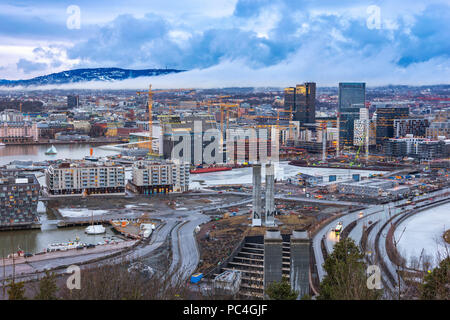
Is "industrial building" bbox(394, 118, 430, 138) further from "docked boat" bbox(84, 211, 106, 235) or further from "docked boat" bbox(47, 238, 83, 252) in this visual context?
"docked boat" bbox(47, 238, 83, 252)

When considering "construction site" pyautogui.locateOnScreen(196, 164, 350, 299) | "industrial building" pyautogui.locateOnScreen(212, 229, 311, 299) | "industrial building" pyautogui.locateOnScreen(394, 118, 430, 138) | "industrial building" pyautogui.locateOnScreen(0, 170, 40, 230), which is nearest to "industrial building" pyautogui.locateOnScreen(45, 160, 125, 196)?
"industrial building" pyautogui.locateOnScreen(0, 170, 40, 230)

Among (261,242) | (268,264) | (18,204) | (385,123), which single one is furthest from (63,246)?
(385,123)

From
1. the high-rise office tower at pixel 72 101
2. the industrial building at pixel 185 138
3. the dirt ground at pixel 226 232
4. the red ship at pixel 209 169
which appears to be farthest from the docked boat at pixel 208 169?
the high-rise office tower at pixel 72 101

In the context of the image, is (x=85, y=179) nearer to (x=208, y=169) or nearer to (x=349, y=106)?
(x=208, y=169)

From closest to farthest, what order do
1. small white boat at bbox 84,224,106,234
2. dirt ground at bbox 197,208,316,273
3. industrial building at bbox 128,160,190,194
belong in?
dirt ground at bbox 197,208,316,273 → small white boat at bbox 84,224,106,234 → industrial building at bbox 128,160,190,194

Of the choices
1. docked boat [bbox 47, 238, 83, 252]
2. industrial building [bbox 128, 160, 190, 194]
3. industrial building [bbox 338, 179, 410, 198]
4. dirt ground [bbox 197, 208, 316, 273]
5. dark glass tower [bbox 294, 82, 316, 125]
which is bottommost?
docked boat [bbox 47, 238, 83, 252]

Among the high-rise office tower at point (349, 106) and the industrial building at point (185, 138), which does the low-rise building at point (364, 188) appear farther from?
the high-rise office tower at point (349, 106)
